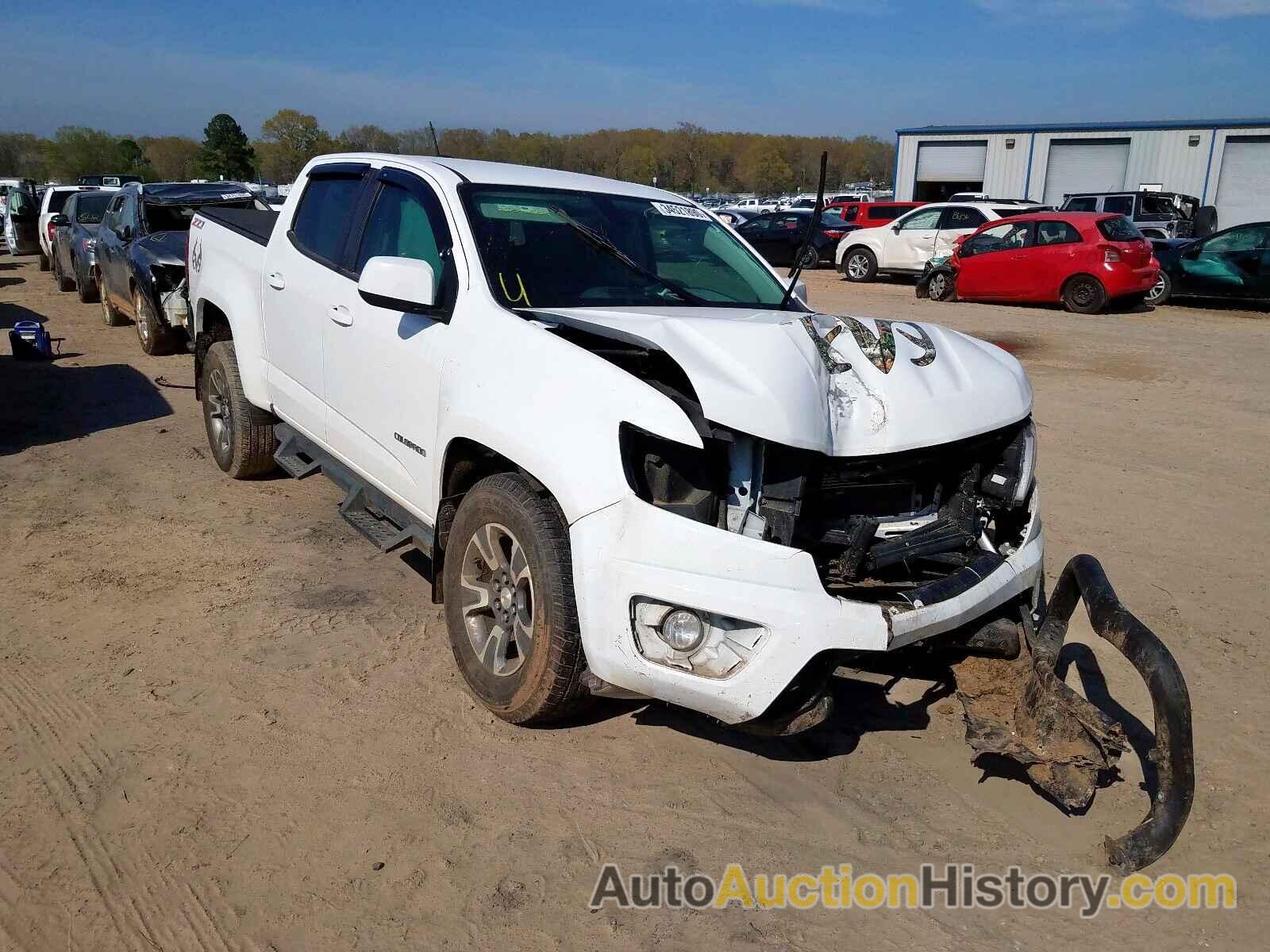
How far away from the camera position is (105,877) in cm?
276

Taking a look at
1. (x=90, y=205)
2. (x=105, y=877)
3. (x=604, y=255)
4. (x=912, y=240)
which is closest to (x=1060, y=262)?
(x=912, y=240)

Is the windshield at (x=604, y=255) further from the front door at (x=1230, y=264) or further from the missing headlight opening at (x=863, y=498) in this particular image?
the front door at (x=1230, y=264)

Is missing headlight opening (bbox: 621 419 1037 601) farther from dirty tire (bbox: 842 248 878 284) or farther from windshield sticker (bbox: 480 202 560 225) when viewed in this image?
dirty tire (bbox: 842 248 878 284)

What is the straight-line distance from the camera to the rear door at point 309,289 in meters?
4.60

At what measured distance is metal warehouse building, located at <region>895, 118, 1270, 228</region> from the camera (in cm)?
3350

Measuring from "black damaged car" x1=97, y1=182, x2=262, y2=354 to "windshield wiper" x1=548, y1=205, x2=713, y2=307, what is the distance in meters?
6.98

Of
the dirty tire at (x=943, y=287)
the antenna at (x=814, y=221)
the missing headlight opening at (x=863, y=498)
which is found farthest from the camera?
the dirty tire at (x=943, y=287)

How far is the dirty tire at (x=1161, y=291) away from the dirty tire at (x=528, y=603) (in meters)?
16.3

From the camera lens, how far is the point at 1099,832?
122 inches

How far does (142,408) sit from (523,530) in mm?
6425

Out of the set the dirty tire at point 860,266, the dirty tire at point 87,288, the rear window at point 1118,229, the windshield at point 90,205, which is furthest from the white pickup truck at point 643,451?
the dirty tire at point 860,266

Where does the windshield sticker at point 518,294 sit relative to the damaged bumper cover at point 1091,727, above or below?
above

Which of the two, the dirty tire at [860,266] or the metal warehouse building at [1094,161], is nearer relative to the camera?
the dirty tire at [860,266]

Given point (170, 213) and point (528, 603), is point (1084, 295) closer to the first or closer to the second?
point (170, 213)
